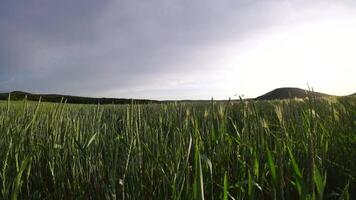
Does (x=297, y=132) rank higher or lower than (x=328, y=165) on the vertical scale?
higher

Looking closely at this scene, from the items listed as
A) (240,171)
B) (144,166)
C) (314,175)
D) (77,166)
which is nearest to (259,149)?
(240,171)

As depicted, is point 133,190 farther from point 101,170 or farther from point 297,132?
point 297,132

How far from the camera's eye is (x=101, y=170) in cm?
202

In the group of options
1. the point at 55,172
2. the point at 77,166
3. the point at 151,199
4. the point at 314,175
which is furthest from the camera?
the point at 55,172

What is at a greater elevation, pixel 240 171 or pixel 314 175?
pixel 314 175

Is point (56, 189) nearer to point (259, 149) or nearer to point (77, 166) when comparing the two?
point (77, 166)

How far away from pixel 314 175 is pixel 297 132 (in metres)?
1.32

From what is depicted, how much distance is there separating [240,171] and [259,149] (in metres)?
0.15

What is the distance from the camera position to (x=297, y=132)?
237 cm

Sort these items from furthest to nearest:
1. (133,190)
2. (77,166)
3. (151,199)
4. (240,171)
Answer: (77,166) < (240,171) < (151,199) < (133,190)

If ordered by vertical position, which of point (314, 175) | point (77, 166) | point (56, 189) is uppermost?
point (314, 175)

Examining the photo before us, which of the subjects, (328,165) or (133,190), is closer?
(133,190)

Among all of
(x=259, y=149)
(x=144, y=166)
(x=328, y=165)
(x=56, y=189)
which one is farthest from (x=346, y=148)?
(x=56, y=189)

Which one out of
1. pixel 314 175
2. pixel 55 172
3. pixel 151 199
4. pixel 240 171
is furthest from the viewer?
pixel 55 172
